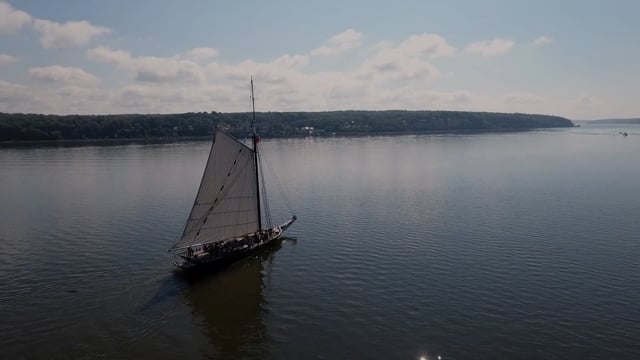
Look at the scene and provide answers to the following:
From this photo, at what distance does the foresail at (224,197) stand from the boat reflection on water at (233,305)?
175 inches

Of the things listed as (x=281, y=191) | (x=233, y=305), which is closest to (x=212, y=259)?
(x=233, y=305)

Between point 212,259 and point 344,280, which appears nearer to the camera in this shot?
point 344,280

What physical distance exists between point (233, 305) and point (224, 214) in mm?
15603

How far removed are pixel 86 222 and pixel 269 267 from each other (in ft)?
113

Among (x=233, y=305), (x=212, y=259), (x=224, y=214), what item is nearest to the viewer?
(x=233, y=305)

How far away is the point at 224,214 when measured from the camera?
58.5 meters

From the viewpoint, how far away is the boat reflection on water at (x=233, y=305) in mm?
37656

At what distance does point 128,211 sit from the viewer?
8106 cm

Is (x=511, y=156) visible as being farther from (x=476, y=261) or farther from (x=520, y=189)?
(x=476, y=261)

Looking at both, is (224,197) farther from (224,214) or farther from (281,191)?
(281,191)

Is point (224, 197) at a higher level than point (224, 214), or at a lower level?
higher

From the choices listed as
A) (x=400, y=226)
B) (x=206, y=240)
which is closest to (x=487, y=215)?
(x=400, y=226)

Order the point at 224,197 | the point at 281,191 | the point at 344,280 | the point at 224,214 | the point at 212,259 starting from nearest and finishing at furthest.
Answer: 1. the point at 344,280
2. the point at 212,259
3. the point at 224,197
4. the point at 224,214
5. the point at 281,191

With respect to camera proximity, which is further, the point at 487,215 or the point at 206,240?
the point at 487,215
